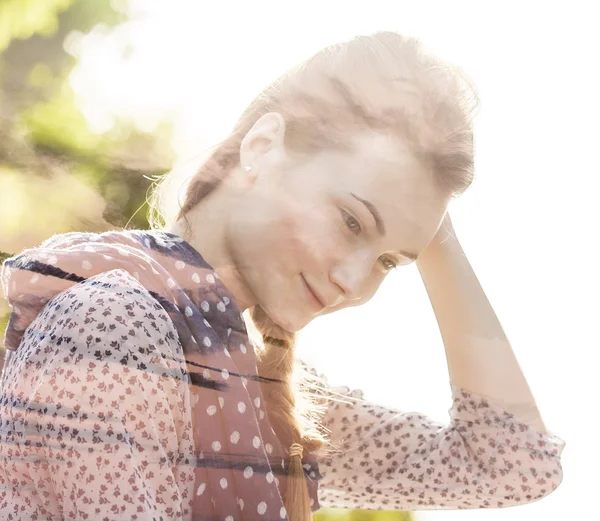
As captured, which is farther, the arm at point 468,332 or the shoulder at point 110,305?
the arm at point 468,332

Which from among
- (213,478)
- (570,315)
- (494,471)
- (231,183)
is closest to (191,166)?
(231,183)

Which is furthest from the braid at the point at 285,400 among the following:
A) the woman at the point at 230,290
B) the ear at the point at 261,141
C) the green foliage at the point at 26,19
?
the green foliage at the point at 26,19

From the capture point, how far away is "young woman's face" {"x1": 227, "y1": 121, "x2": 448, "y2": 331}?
0.48m

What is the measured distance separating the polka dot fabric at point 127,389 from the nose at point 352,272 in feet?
0.25

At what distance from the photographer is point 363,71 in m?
0.49

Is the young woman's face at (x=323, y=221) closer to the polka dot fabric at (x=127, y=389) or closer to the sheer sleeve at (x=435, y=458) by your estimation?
the polka dot fabric at (x=127, y=389)

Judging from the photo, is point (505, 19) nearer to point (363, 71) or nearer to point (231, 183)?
point (363, 71)

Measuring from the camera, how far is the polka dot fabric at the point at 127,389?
41cm

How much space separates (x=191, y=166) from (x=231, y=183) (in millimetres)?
33

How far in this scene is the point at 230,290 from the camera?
0.51 meters

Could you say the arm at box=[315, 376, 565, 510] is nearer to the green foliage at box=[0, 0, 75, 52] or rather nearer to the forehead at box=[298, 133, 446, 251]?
the forehead at box=[298, 133, 446, 251]

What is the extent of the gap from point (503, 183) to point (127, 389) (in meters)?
0.32

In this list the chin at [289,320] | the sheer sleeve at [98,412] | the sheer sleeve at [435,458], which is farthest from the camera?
the sheer sleeve at [435,458]

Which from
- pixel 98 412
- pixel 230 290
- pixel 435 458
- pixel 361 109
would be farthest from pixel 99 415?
pixel 435 458
